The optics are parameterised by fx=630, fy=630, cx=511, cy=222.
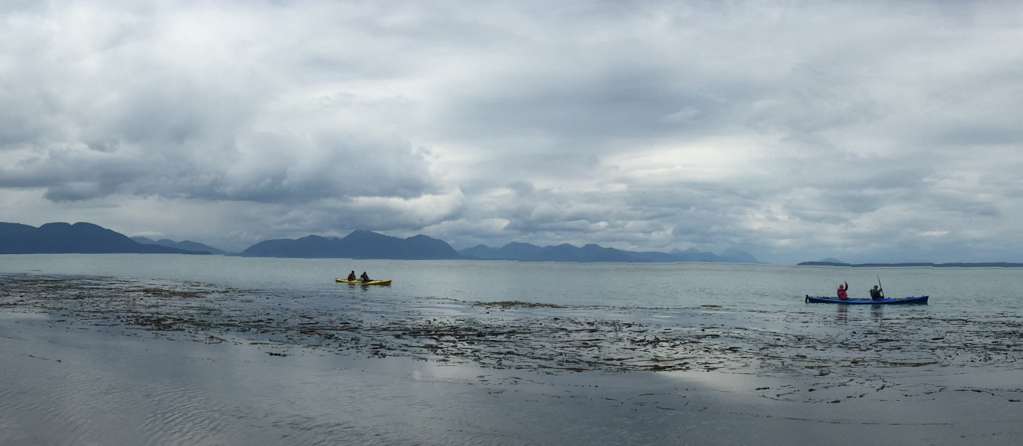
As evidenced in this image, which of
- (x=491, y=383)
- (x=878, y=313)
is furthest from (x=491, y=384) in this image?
(x=878, y=313)

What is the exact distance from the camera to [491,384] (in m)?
21.2

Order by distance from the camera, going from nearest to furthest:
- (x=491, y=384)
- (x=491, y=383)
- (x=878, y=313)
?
(x=491, y=384)
(x=491, y=383)
(x=878, y=313)

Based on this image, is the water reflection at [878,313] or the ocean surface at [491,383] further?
the water reflection at [878,313]

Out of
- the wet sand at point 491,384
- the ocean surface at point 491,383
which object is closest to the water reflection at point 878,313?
the ocean surface at point 491,383

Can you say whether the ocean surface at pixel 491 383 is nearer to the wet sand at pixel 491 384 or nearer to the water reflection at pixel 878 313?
the wet sand at pixel 491 384

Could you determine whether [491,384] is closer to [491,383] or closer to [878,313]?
[491,383]

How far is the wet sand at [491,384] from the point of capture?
51.6 ft

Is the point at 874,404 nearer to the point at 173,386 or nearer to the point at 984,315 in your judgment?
the point at 173,386

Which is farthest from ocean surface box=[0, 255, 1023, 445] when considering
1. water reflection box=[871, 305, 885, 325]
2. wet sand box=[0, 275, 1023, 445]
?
water reflection box=[871, 305, 885, 325]

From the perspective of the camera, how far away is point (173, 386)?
1984cm

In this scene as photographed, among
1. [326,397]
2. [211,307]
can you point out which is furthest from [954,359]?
[211,307]

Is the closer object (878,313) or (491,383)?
(491,383)

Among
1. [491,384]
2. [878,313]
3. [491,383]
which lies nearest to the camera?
[491,384]

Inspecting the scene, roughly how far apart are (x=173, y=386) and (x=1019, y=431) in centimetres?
2413
